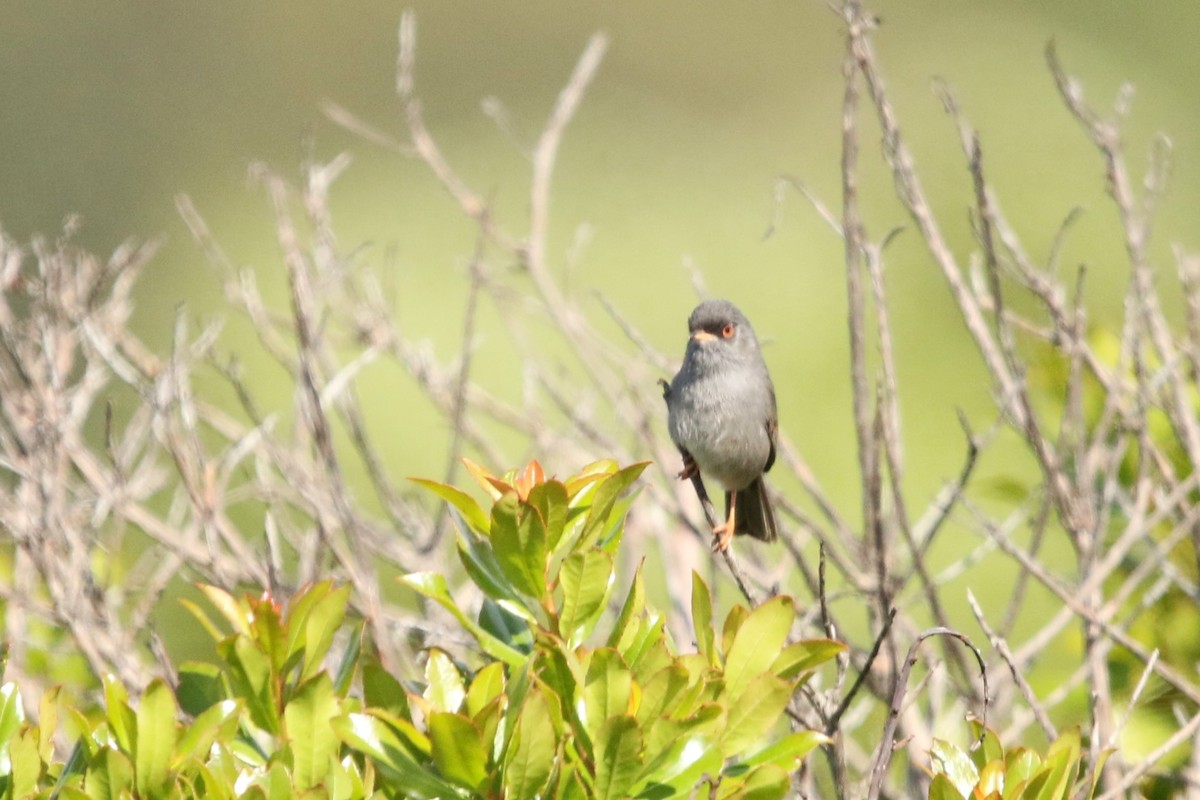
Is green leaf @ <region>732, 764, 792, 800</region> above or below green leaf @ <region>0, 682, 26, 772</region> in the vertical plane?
above

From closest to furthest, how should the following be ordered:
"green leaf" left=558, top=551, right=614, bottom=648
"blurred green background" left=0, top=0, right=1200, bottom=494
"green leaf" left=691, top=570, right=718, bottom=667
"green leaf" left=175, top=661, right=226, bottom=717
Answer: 1. "green leaf" left=558, top=551, right=614, bottom=648
2. "green leaf" left=691, top=570, right=718, bottom=667
3. "green leaf" left=175, top=661, right=226, bottom=717
4. "blurred green background" left=0, top=0, right=1200, bottom=494

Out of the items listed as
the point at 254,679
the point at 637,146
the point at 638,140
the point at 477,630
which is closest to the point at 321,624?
the point at 254,679

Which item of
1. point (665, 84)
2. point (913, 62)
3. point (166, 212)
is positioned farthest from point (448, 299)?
point (913, 62)

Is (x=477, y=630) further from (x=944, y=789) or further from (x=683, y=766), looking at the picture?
(x=944, y=789)

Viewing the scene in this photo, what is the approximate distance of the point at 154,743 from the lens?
2.17 metres

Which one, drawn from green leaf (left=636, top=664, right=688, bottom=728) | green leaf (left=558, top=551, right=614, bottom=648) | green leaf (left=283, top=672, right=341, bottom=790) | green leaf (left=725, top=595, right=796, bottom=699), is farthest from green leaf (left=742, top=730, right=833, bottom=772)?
green leaf (left=283, top=672, right=341, bottom=790)

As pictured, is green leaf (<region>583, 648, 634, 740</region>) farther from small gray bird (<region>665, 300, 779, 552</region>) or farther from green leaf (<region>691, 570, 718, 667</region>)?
small gray bird (<region>665, 300, 779, 552</region>)

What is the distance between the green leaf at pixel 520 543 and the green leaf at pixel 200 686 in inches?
23.1

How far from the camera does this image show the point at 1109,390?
11.7ft

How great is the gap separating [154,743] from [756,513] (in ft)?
8.71

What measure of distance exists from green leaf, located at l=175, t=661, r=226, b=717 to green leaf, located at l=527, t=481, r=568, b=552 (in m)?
0.68

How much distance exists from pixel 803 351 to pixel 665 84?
404 cm

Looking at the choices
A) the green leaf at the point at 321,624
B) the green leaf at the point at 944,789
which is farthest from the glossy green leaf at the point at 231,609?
the green leaf at the point at 944,789

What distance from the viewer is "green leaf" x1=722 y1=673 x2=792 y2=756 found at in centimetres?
210
